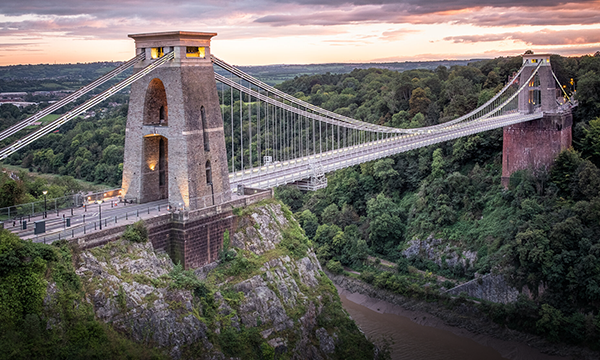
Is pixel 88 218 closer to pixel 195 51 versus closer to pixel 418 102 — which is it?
pixel 195 51

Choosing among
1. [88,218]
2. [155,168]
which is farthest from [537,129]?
[88,218]

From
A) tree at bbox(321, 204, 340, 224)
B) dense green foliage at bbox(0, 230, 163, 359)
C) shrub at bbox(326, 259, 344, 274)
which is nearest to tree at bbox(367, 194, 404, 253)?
tree at bbox(321, 204, 340, 224)

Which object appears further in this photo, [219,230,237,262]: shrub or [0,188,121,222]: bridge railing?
[219,230,237,262]: shrub

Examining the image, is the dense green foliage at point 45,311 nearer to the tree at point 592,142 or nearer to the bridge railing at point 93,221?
the bridge railing at point 93,221

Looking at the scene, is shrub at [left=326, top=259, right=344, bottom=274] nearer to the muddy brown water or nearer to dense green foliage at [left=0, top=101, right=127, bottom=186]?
the muddy brown water

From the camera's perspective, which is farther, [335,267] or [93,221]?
[335,267]

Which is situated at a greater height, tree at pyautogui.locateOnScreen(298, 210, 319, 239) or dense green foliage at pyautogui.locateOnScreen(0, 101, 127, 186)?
dense green foliage at pyautogui.locateOnScreen(0, 101, 127, 186)
